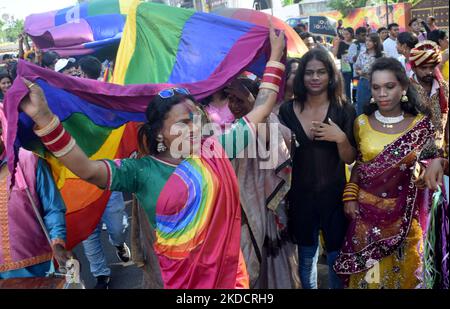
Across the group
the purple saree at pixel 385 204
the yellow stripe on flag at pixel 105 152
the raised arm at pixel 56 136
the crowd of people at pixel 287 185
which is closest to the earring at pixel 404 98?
the crowd of people at pixel 287 185

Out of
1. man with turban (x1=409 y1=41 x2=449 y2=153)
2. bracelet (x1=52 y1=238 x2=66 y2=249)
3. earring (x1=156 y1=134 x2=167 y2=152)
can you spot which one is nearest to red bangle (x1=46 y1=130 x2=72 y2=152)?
earring (x1=156 y1=134 x2=167 y2=152)

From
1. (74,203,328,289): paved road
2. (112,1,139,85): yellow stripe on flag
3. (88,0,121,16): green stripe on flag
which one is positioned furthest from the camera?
(88,0,121,16): green stripe on flag

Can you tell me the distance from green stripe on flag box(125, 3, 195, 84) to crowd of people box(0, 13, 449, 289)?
0.31 m

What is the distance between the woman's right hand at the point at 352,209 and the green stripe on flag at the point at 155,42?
46.0 inches

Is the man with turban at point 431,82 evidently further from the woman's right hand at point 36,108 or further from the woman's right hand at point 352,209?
the woman's right hand at point 36,108

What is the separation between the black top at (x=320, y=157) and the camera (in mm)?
2779

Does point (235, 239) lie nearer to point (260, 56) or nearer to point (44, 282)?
point (44, 282)

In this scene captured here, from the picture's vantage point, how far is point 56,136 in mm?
1876

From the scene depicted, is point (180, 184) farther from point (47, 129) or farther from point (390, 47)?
point (390, 47)

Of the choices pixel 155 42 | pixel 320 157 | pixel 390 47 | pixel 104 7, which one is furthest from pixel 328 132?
pixel 390 47

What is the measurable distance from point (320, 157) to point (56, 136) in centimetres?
144

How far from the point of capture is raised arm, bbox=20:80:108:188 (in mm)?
1867

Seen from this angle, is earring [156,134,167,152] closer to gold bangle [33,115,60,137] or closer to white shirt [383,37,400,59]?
gold bangle [33,115,60,137]
